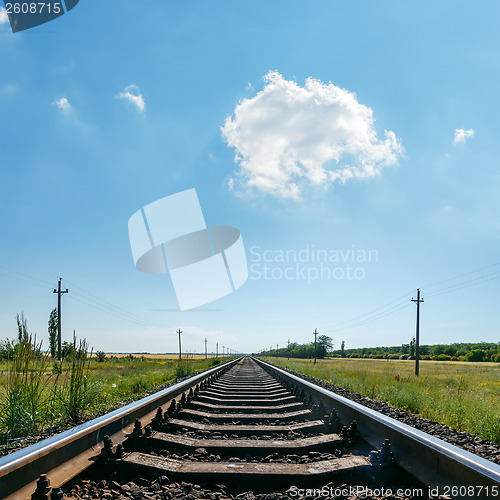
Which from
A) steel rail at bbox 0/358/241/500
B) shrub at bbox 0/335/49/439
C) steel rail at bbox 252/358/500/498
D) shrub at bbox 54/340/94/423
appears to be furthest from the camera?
shrub at bbox 54/340/94/423

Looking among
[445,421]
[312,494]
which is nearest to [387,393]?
[445,421]

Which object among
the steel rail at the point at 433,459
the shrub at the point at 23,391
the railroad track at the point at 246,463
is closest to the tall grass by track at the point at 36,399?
the shrub at the point at 23,391

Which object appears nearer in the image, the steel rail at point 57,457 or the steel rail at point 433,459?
the steel rail at point 433,459

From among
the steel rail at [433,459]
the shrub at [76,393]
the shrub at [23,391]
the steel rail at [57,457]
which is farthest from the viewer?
the shrub at [76,393]

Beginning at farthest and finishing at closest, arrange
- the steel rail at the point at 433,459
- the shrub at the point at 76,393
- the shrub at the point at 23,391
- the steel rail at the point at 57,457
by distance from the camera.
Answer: the shrub at the point at 76,393 < the shrub at the point at 23,391 < the steel rail at the point at 57,457 < the steel rail at the point at 433,459

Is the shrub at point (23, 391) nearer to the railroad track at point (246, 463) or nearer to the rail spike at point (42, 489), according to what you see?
the railroad track at point (246, 463)

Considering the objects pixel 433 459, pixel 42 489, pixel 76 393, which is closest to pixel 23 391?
pixel 76 393

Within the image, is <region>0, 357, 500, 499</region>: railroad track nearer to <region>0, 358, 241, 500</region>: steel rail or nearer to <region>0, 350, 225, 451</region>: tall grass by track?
<region>0, 358, 241, 500</region>: steel rail

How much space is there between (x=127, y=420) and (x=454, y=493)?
93.4 inches

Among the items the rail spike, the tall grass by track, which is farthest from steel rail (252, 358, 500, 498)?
the tall grass by track

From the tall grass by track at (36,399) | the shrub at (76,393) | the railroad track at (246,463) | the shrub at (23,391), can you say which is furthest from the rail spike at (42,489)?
the shrub at (76,393)

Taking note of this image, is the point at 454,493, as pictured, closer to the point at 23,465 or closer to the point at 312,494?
the point at 312,494

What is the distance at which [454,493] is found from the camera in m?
1.80

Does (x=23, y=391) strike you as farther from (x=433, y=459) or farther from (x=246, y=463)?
(x=433, y=459)
